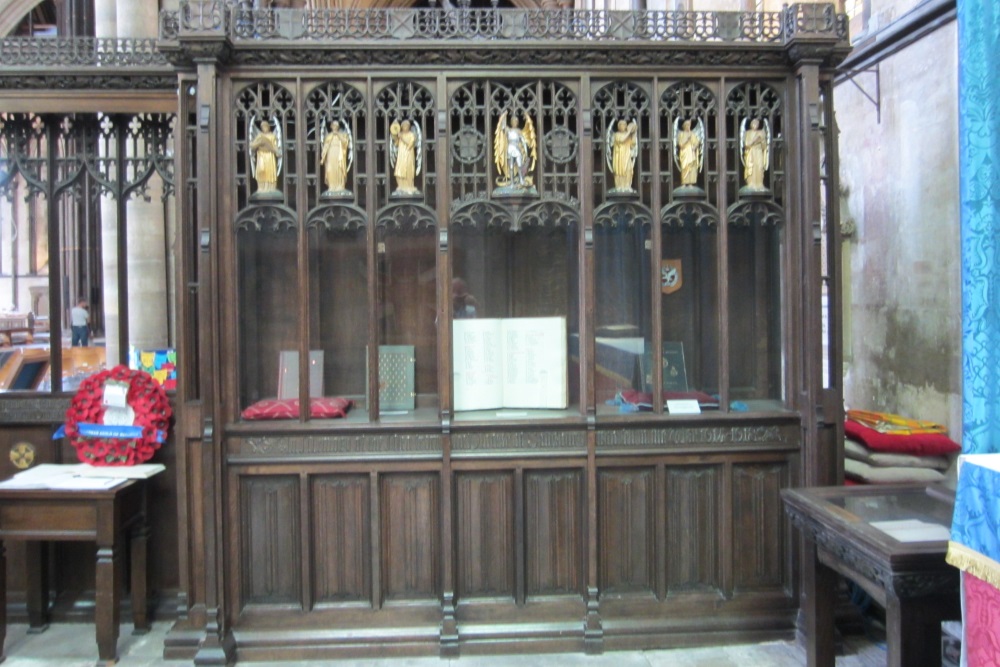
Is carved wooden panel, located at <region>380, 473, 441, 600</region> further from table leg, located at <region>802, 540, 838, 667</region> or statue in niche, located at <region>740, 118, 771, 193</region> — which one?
statue in niche, located at <region>740, 118, 771, 193</region>

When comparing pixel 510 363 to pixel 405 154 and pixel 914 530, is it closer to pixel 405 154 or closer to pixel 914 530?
pixel 405 154

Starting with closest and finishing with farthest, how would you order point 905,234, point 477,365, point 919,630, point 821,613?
point 919,630
point 821,613
point 477,365
point 905,234

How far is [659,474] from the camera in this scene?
169 inches

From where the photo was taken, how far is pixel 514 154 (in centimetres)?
425

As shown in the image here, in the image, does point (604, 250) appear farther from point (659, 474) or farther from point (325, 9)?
point (325, 9)

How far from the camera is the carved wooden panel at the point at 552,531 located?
4.30m

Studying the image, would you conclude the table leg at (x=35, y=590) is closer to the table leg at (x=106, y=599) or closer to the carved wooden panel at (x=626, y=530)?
the table leg at (x=106, y=599)

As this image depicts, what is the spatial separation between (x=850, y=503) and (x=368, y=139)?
307 cm

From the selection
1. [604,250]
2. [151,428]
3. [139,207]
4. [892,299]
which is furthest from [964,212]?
[139,207]

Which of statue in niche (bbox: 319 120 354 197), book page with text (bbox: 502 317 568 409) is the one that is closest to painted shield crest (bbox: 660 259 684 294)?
book page with text (bbox: 502 317 568 409)

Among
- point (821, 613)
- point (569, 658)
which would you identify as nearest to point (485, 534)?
point (569, 658)

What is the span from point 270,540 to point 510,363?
1754 mm

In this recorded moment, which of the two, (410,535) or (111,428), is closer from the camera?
(410,535)

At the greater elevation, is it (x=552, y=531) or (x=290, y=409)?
(x=290, y=409)
